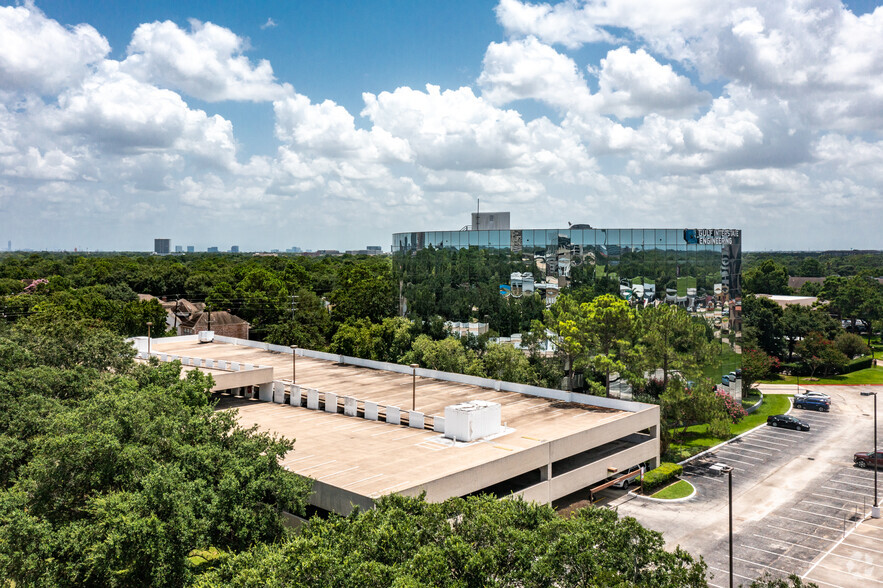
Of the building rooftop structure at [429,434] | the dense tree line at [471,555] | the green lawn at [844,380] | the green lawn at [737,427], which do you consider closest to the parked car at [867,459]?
the green lawn at [737,427]

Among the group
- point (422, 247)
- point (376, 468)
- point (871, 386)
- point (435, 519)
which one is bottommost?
point (871, 386)

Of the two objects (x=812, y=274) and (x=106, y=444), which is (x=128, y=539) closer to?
(x=106, y=444)

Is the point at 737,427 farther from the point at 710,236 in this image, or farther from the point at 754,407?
the point at 710,236

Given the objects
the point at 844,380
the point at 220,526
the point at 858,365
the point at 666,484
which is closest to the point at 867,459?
the point at 666,484

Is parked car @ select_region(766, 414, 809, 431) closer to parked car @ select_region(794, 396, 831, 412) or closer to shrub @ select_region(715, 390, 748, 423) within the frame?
shrub @ select_region(715, 390, 748, 423)

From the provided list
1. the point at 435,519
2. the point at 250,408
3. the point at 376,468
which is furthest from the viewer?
the point at 250,408

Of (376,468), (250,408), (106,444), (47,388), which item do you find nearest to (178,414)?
(106,444)

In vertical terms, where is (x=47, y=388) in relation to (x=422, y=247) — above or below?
below
